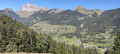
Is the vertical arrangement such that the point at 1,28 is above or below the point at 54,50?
above

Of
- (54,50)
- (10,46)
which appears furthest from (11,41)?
(54,50)

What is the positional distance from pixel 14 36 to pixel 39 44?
20.8 m

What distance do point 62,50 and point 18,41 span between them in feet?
137

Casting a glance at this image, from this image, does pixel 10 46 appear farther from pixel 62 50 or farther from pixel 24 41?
pixel 62 50

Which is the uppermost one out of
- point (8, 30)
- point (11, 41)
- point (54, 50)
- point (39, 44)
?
point (8, 30)

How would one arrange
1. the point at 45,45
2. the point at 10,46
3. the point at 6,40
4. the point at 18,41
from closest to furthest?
the point at 10,46, the point at 6,40, the point at 18,41, the point at 45,45

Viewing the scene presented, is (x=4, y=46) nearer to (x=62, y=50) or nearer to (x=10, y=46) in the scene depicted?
(x=10, y=46)

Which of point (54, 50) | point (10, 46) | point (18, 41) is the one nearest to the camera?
point (10, 46)

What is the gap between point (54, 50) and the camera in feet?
328

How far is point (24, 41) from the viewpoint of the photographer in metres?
70.9

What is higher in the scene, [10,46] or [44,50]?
[10,46]

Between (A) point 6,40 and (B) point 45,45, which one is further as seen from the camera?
(B) point 45,45

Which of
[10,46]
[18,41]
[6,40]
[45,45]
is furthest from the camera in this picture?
[45,45]

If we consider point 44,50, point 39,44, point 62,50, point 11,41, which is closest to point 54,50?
point 62,50
